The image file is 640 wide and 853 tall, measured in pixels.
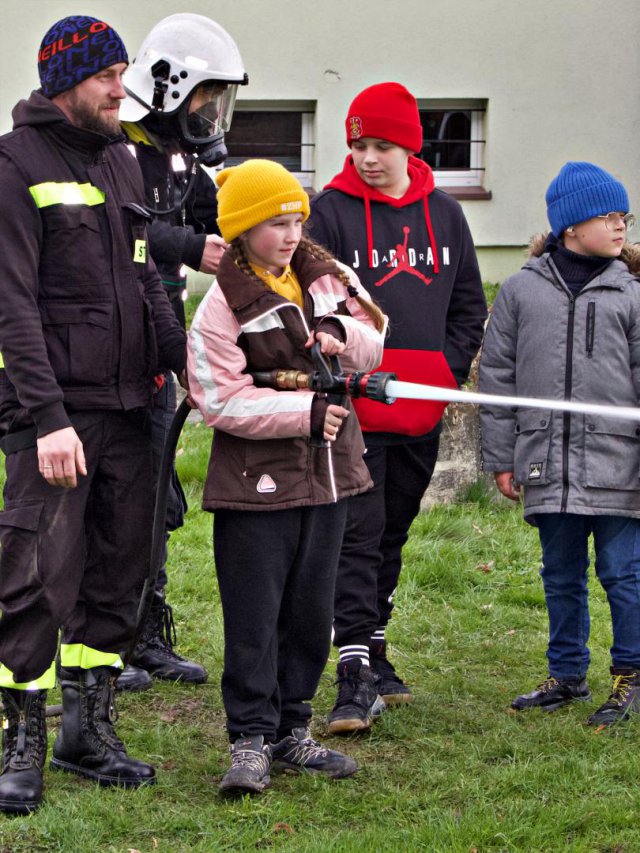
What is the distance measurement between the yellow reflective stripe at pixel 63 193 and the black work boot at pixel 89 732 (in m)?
1.43

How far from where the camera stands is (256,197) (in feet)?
12.5

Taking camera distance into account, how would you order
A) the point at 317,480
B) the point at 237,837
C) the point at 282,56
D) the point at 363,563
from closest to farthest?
the point at 237,837 < the point at 317,480 < the point at 363,563 < the point at 282,56

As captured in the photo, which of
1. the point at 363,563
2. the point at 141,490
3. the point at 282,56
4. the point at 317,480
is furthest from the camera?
the point at 282,56

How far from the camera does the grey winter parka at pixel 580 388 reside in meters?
4.55

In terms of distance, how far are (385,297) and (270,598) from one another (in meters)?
1.21

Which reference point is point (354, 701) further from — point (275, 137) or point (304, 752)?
point (275, 137)

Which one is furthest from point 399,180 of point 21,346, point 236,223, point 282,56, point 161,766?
point 282,56

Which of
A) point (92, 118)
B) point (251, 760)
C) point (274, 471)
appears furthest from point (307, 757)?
point (92, 118)

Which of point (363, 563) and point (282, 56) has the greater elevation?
point (282, 56)

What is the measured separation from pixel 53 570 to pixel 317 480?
80cm

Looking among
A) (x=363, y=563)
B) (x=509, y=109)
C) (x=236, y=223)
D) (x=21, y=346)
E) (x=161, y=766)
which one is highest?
(x=509, y=109)

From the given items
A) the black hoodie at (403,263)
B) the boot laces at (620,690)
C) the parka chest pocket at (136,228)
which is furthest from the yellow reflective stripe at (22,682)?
the boot laces at (620,690)

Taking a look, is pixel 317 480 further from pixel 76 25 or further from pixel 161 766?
pixel 76 25

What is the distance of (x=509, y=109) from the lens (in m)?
10.5
